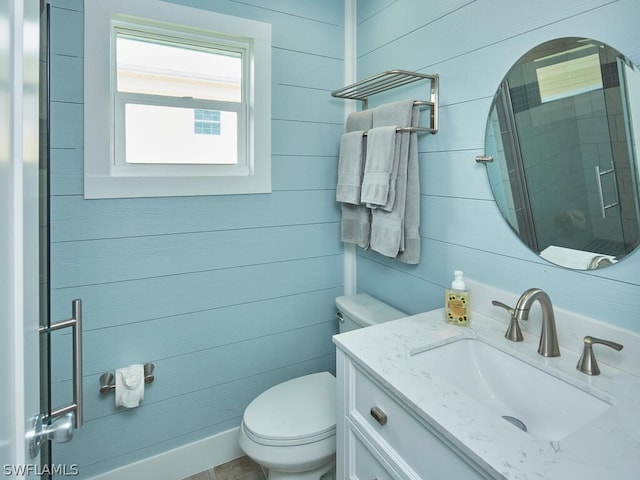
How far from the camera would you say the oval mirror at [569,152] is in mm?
943

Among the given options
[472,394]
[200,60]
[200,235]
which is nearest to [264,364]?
[200,235]

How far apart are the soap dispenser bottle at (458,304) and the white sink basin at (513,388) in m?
0.09

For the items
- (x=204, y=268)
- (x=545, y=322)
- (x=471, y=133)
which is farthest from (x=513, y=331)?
(x=204, y=268)

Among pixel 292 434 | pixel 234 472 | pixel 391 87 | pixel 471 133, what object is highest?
pixel 391 87

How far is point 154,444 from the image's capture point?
1679 millimetres

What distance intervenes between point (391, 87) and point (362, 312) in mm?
987

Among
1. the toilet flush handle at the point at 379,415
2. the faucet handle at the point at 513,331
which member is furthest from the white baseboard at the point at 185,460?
the faucet handle at the point at 513,331

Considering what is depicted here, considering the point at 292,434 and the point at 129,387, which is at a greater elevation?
the point at 129,387

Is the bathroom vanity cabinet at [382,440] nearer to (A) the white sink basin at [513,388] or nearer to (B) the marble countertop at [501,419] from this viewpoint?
(B) the marble countertop at [501,419]

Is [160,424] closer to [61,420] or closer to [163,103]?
[61,420]

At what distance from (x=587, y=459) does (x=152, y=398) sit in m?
1.56

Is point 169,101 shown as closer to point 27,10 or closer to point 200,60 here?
point 200,60

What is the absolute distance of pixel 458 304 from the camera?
1.25m

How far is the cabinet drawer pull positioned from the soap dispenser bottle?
420 mm
